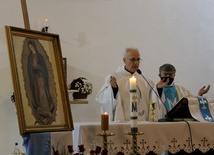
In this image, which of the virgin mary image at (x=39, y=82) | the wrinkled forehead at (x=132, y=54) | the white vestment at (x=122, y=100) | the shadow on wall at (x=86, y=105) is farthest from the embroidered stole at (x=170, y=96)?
the virgin mary image at (x=39, y=82)

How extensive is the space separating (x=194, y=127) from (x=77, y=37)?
273 cm

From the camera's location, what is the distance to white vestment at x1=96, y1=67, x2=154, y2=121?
154 inches

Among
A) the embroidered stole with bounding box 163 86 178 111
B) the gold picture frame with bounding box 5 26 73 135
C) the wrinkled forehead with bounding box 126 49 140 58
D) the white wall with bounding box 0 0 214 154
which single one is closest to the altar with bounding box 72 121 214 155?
the gold picture frame with bounding box 5 26 73 135

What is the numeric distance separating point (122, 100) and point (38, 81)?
1.71 meters

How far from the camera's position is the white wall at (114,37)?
5.06 meters

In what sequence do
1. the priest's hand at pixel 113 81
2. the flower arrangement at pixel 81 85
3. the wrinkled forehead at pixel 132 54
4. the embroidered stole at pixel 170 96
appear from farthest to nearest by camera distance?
the flower arrangement at pixel 81 85
the wrinkled forehead at pixel 132 54
the embroidered stole at pixel 170 96
the priest's hand at pixel 113 81

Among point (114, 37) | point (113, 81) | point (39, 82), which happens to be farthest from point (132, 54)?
point (39, 82)

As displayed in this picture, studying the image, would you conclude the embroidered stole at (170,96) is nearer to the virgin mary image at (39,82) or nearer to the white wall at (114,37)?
the white wall at (114,37)

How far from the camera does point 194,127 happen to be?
319cm

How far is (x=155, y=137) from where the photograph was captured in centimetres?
308

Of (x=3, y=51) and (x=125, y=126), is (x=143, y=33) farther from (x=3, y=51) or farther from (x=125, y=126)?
(x=125, y=126)

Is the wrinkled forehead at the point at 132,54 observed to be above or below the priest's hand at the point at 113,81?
above

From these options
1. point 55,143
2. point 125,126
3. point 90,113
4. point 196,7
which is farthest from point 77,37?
point 55,143

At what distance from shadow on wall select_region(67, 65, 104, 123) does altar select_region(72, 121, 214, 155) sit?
232 cm
